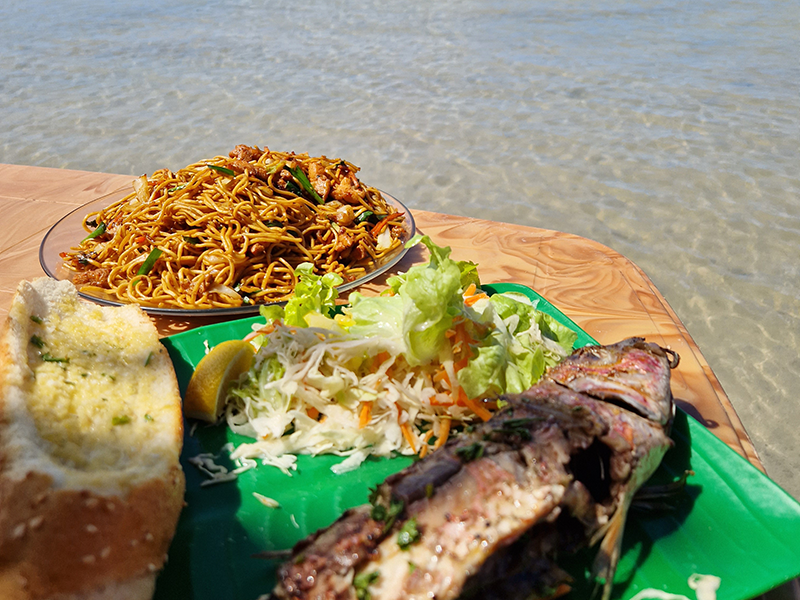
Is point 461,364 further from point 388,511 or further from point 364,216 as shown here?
point 364,216

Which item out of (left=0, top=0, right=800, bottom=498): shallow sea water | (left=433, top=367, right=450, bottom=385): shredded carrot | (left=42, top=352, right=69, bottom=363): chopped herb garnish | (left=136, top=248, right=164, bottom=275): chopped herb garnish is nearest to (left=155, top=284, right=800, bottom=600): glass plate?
(left=433, top=367, right=450, bottom=385): shredded carrot

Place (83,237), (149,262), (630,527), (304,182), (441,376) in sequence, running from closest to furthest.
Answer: (630,527) → (441,376) → (149,262) → (83,237) → (304,182)

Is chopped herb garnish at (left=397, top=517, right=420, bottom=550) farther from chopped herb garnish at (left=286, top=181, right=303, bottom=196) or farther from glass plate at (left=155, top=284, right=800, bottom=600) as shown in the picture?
chopped herb garnish at (left=286, top=181, right=303, bottom=196)

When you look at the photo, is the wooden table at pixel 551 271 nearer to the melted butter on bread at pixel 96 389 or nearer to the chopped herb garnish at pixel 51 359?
the melted butter on bread at pixel 96 389

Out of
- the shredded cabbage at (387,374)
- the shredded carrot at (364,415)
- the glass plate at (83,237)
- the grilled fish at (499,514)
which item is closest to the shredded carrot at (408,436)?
the shredded cabbage at (387,374)

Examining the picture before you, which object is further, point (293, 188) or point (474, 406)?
point (293, 188)

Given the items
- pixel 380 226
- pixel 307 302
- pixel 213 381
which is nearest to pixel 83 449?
pixel 213 381
